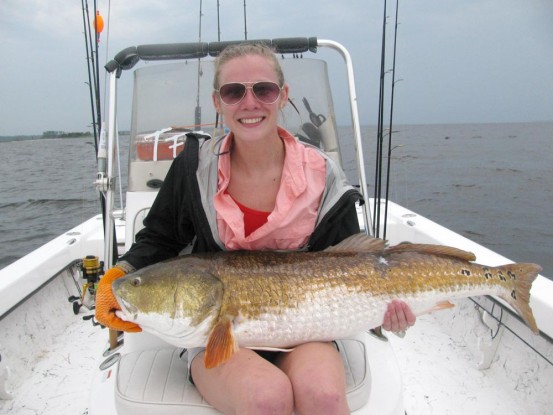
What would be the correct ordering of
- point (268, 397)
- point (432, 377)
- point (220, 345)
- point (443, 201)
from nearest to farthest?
point (268, 397), point (220, 345), point (432, 377), point (443, 201)

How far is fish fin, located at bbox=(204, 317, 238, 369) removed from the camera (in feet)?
6.24

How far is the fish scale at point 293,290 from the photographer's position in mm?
2016

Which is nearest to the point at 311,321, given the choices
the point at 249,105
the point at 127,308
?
the point at 127,308

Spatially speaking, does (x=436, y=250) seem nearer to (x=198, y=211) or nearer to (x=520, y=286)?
(x=520, y=286)

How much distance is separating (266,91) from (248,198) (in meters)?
0.60

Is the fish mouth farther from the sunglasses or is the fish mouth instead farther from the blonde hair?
the blonde hair

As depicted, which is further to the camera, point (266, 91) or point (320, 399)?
point (266, 91)

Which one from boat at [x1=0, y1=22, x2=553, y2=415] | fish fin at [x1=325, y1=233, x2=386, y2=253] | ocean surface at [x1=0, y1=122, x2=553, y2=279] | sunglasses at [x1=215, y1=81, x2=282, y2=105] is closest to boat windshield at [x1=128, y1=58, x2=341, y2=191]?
boat at [x1=0, y1=22, x2=553, y2=415]

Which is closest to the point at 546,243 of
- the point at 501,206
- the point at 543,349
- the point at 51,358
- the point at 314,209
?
the point at 501,206

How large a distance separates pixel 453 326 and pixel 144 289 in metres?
3.13

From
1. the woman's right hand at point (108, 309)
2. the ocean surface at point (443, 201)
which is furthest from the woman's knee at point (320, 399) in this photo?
the ocean surface at point (443, 201)

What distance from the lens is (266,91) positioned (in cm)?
226

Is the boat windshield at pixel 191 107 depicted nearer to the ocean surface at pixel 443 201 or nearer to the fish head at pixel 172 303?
the fish head at pixel 172 303

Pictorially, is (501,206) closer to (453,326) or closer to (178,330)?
(453,326)
